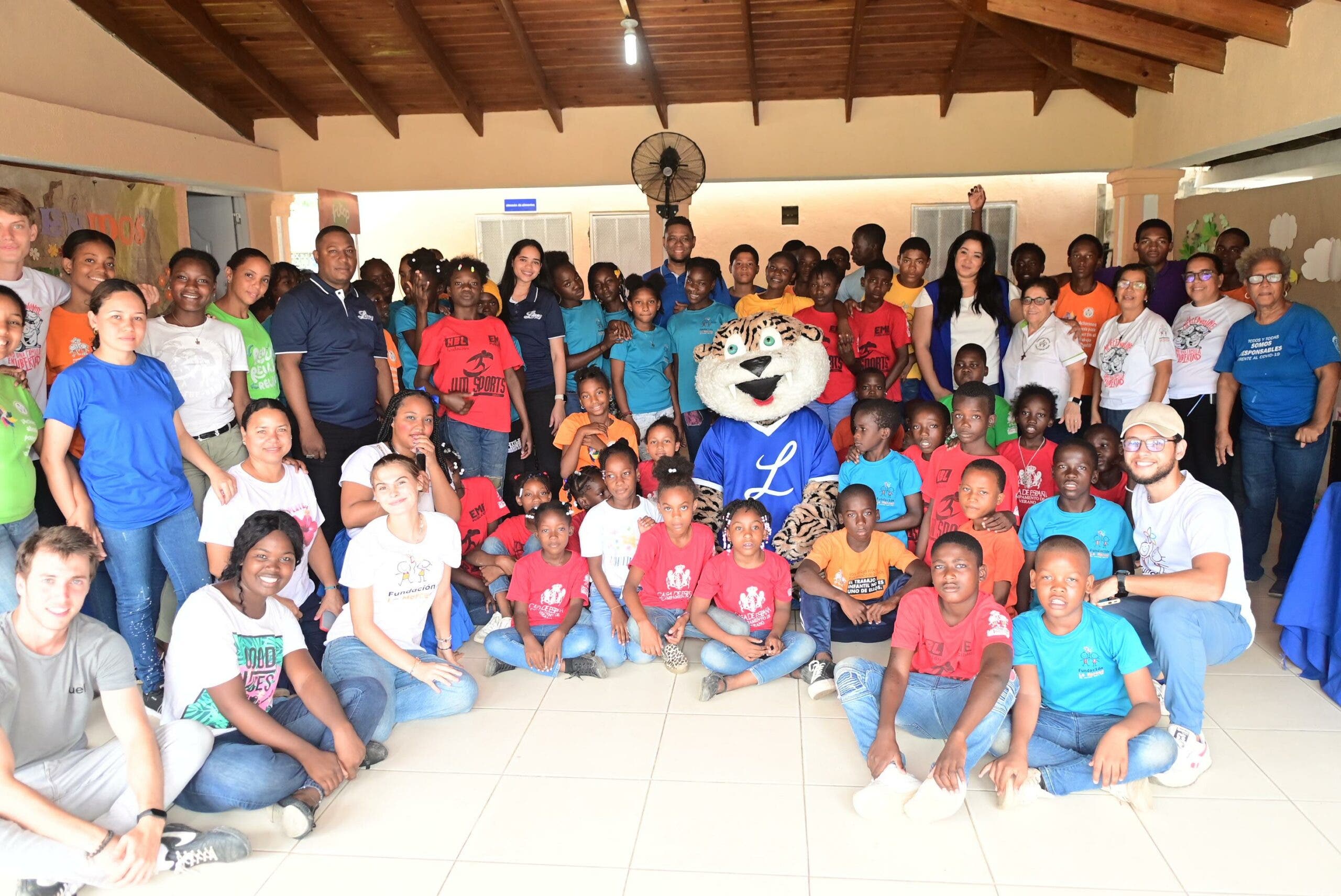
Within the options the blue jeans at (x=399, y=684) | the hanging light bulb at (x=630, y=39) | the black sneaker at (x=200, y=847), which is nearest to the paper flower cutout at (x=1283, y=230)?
the hanging light bulb at (x=630, y=39)

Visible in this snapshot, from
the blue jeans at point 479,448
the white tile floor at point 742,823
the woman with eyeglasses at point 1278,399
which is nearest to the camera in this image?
the white tile floor at point 742,823

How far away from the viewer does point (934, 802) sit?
254cm

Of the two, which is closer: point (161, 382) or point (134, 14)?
point (161, 382)

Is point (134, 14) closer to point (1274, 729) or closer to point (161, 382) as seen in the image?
point (161, 382)

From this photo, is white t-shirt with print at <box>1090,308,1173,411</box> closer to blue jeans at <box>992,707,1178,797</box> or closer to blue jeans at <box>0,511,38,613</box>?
blue jeans at <box>992,707,1178,797</box>

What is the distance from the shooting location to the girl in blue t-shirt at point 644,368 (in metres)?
4.79

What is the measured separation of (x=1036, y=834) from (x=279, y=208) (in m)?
9.54

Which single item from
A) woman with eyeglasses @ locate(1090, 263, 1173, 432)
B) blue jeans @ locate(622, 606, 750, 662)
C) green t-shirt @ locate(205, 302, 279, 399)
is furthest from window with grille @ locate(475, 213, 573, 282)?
blue jeans @ locate(622, 606, 750, 662)

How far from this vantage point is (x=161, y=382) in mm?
3281

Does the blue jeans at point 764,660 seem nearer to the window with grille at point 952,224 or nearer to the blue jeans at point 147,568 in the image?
the blue jeans at point 147,568

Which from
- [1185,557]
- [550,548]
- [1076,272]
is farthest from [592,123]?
[1185,557]

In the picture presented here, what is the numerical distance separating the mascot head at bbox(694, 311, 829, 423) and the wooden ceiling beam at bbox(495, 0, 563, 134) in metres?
4.76

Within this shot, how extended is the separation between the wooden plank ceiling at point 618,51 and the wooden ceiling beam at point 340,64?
0.06 feet

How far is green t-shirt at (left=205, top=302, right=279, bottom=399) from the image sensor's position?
383cm
